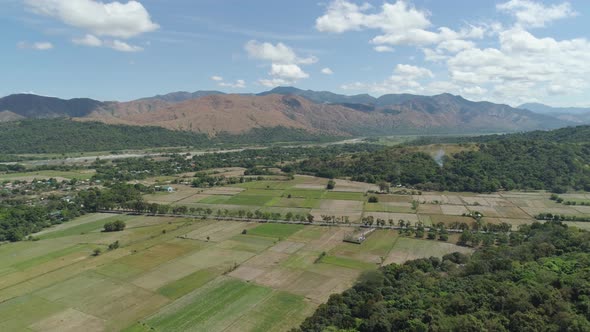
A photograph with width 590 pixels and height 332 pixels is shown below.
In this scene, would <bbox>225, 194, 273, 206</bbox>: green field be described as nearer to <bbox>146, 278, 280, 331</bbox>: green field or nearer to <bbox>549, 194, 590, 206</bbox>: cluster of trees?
<bbox>146, 278, 280, 331</bbox>: green field

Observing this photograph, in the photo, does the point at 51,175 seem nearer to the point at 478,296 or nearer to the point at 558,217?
the point at 478,296

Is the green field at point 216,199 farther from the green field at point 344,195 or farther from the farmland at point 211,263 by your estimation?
the green field at point 344,195

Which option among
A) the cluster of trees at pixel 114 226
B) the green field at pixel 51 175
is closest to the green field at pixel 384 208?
the cluster of trees at pixel 114 226

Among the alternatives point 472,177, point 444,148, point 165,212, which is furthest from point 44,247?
point 444,148

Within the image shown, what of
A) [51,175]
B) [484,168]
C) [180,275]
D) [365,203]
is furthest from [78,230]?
[484,168]

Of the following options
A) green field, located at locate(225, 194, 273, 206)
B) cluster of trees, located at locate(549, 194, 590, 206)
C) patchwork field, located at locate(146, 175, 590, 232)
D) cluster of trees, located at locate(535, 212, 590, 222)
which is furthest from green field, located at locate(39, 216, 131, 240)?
cluster of trees, located at locate(549, 194, 590, 206)
